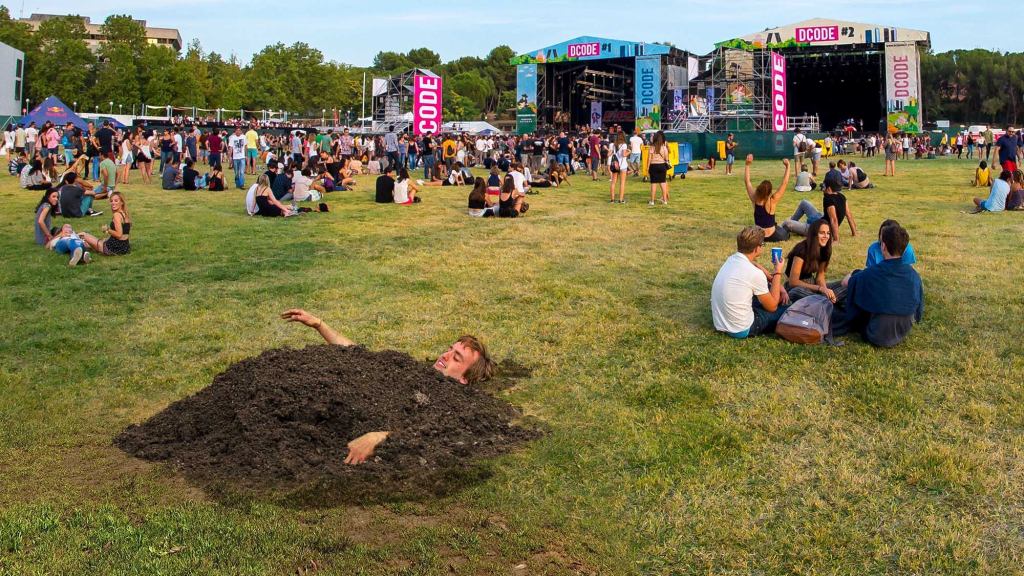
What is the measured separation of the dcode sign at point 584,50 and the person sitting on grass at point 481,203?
41374mm

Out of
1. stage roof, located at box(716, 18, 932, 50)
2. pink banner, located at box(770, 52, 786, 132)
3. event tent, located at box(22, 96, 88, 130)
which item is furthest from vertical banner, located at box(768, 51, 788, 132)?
event tent, located at box(22, 96, 88, 130)

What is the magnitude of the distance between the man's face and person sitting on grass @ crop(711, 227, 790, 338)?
2601mm

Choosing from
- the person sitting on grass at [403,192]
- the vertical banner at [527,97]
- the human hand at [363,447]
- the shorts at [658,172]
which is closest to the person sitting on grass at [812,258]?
the human hand at [363,447]

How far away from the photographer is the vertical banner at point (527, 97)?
190 ft

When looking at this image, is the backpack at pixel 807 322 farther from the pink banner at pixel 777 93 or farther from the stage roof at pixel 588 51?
the stage roof at pixel 588 51

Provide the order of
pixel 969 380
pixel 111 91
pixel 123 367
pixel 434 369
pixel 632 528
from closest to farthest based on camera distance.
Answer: pixel 632 528 < pixel 434 369 < pixel 969 380 < pixel 123 367 < pixel 111 91

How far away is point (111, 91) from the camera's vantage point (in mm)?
72125

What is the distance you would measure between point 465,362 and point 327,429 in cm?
143

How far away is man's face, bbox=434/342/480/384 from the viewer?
6199mm

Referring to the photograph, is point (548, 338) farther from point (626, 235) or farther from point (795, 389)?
point (626, 235)

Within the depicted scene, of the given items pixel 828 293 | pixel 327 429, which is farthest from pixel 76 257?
pixel 828 293

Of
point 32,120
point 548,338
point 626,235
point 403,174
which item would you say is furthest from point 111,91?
point 548,338

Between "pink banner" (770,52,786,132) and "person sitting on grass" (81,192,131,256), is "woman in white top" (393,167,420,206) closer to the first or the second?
"person sitting on grass" (81,192,131,256)

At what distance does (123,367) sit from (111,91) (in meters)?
74.1
